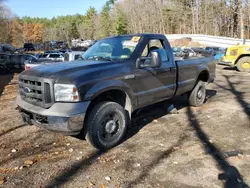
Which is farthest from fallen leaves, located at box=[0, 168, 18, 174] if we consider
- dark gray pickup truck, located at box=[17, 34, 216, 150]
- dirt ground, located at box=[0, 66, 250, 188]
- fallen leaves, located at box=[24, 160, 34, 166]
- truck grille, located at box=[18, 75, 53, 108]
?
truck grille, located at box=[18, 75, 53, 108]

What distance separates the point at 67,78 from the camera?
12.5 feet

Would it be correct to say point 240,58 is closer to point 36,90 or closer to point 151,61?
point 151,61

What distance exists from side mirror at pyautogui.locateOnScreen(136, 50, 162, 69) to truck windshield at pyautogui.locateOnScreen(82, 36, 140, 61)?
9.3 inches

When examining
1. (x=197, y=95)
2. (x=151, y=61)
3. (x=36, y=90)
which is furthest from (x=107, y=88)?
(x=197, y=95)

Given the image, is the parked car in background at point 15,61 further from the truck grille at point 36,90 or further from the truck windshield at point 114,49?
the truck grille at point 36,90

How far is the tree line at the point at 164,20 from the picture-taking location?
4427cm

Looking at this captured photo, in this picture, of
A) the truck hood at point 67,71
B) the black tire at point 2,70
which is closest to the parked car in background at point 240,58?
the truck hood at point 67,71

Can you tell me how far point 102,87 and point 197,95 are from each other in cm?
373

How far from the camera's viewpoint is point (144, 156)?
414cm

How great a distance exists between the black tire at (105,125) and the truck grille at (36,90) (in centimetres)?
70

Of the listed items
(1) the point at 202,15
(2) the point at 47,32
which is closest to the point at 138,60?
(1) the point at 202,15

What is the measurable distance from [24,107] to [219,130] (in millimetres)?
3709

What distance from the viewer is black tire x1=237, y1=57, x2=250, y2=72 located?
14.7 metres

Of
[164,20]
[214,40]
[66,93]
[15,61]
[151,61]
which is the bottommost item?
[66,93]
